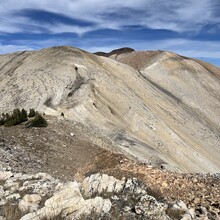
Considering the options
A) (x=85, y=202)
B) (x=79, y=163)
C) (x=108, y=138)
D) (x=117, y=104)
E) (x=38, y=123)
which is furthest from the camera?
(x=117, y=104)

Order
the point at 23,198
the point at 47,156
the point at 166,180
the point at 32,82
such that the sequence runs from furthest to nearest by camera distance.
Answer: the point at 32,82
the point at 47,156
the point at 166,180
the point at 23,198

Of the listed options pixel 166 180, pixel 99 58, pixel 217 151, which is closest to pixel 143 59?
pixel 99 58

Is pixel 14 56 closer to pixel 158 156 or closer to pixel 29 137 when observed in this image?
pixel 158 156

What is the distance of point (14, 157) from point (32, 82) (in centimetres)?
2533

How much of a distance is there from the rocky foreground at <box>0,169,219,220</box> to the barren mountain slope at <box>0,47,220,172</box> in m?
16.3

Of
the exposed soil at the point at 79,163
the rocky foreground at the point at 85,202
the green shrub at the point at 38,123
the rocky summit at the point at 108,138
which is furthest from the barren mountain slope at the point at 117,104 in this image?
the rocky foreground at the point at 85,202

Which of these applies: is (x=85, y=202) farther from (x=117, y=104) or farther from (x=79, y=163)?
(x=117, y=104)

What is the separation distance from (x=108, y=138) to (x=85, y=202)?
760 inches

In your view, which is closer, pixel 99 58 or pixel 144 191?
pixel 144 191

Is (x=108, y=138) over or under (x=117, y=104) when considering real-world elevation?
under

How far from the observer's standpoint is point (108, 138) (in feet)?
88.7

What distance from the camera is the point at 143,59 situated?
7356 cm

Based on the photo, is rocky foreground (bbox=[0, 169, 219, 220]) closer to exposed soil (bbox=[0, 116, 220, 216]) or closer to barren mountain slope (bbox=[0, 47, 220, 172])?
exposed soil (bbox=[0, 116, 220, 216])

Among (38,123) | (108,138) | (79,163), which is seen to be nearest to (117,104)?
(108,138)
